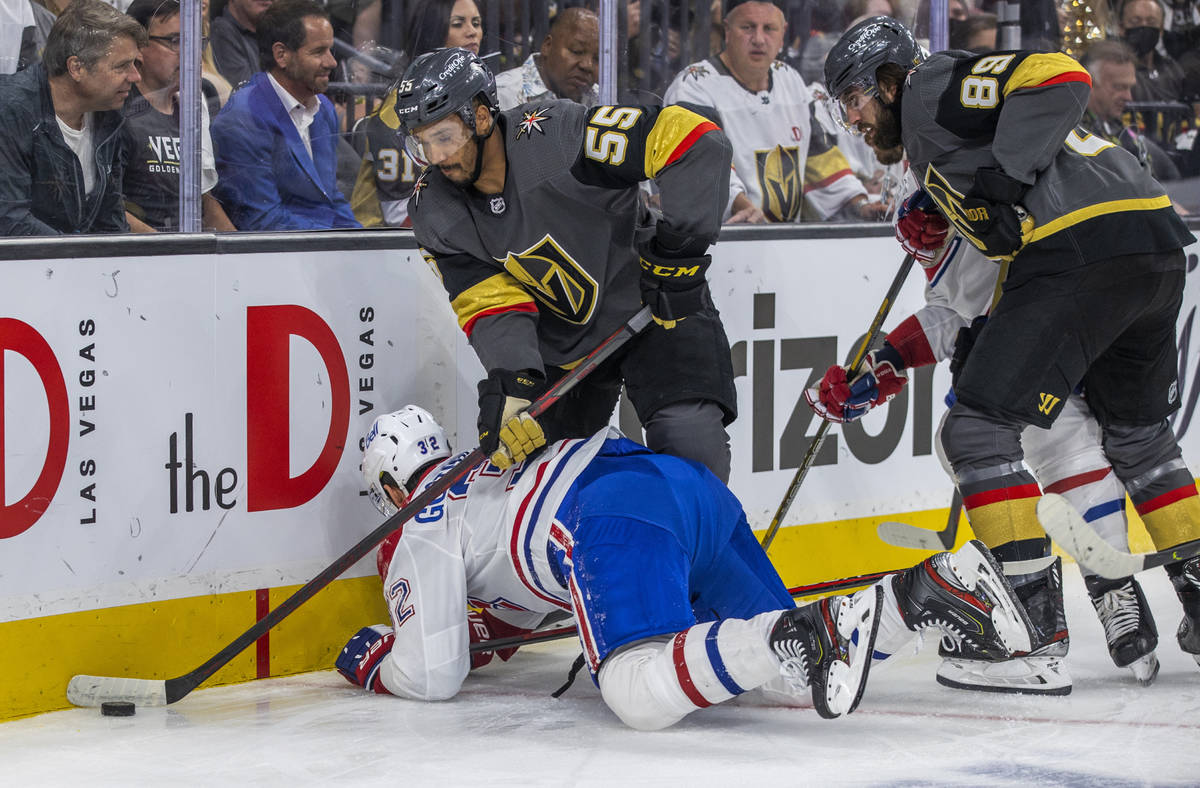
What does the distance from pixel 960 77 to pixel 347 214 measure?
4.26 ft

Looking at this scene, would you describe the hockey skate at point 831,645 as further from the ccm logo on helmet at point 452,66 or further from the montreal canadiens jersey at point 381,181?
the montreal canadiens jersey at point 381,181

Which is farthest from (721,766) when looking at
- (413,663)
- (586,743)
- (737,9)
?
(737,9)

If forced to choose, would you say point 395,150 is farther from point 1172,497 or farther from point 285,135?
point 1172,497

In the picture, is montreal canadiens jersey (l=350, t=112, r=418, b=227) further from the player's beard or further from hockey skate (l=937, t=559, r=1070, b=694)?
hockey skate (l=937, t=559, r=1070, b=694)

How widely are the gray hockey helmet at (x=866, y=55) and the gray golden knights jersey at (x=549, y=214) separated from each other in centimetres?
25

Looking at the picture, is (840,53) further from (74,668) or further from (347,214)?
(74,668)

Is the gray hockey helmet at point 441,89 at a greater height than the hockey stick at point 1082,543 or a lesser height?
greater

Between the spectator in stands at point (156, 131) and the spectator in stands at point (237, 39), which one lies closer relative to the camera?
the spectator in stands at point (156, 131)

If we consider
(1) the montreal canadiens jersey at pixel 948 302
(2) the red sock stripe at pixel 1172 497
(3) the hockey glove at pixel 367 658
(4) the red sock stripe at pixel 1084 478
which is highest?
Result: (1) the montreal canadiens jersey at pixel 948 302

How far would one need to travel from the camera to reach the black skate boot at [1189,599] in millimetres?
3023

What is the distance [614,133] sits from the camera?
298 cm

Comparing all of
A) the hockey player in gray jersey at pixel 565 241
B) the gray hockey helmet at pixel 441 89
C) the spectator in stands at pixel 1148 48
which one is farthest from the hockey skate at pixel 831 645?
the spectator in stands at pixel 1148 48

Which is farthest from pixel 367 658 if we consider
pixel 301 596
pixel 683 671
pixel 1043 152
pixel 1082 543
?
pixel 1043 152

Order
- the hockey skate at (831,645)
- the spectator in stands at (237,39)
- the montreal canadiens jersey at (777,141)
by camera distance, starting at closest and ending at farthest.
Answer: the hockey skate at (831,645) → the spectator in stands at (237,39) → the montreal canadiens jersey at (777,141)
